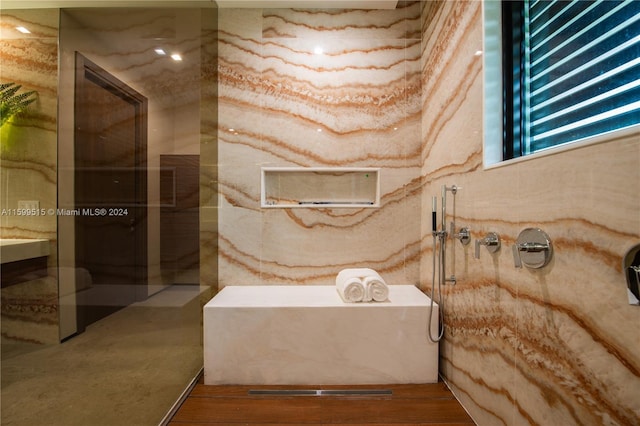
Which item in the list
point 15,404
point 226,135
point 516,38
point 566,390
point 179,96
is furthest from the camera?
point 226,135

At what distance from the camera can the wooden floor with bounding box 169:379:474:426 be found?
1.57 meters

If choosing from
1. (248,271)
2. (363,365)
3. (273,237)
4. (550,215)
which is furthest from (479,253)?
(248,271)

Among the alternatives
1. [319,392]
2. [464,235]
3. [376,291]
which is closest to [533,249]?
[464,235]

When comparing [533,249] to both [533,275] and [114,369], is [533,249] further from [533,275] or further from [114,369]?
[114,369]

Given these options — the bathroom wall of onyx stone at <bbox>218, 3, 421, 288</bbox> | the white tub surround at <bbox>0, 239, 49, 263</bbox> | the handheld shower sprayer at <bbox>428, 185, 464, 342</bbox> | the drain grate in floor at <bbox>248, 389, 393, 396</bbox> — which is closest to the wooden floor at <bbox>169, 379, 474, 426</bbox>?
the drain grate in floor at <bbox>248, 389, 393, 396</bbox>

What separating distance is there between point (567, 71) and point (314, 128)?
1.46 m

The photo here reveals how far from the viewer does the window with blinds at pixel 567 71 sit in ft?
3.04

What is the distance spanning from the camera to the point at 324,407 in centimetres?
167

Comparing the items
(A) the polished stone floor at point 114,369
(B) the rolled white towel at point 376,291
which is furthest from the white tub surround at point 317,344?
(A) the polished stone floor at point 114,369

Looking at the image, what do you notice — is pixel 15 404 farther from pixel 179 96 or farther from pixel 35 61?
pixel 179 96

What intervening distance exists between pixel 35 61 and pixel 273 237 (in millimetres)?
1589

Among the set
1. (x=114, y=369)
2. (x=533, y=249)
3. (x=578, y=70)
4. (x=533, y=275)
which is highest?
(x=578, y=70)

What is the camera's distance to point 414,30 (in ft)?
7.45

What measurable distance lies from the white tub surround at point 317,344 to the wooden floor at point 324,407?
2.2 inches
